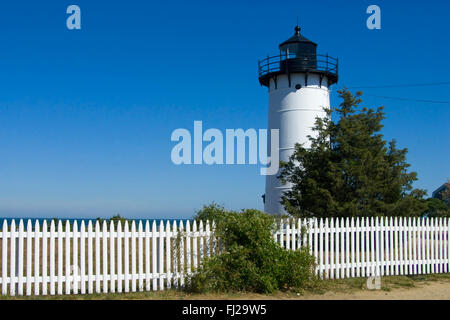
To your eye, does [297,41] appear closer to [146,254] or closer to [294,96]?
[294,96]

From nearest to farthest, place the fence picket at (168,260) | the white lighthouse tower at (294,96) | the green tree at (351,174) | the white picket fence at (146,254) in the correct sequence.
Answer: the white picket fence at (146,254) < the fence picket at (168,260) < the green tree at (351,174) < the white lighthouse tower at (294,96)

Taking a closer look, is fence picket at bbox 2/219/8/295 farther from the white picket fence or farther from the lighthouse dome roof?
the lighthouse dome roof

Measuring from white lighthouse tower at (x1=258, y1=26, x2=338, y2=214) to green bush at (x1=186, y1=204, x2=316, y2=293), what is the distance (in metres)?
12.5

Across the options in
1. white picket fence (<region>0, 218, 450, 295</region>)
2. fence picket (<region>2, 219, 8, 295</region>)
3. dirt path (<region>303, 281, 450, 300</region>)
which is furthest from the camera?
dirt path (<region>303, 281, 450, 300</region>)

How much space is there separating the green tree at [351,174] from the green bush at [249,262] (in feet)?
16.9

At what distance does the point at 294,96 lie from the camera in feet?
75.4

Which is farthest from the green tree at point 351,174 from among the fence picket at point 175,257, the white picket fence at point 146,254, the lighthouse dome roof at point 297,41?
the lighthouse dome roof at point 297,41

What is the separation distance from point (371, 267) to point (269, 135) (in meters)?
13.0

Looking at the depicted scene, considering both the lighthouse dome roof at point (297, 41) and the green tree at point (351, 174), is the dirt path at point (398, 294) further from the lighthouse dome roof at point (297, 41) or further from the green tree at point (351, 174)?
the lighthouse dome roof at point (297, 41)

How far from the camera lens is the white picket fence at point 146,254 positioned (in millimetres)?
8422

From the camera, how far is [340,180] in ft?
46.8

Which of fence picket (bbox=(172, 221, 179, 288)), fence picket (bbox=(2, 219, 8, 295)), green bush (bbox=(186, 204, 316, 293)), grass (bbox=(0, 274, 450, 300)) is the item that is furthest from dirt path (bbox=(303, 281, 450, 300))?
fence picket (bbox=(2, 219, 8, 295))

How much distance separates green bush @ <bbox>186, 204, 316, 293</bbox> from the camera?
9.05 meters
